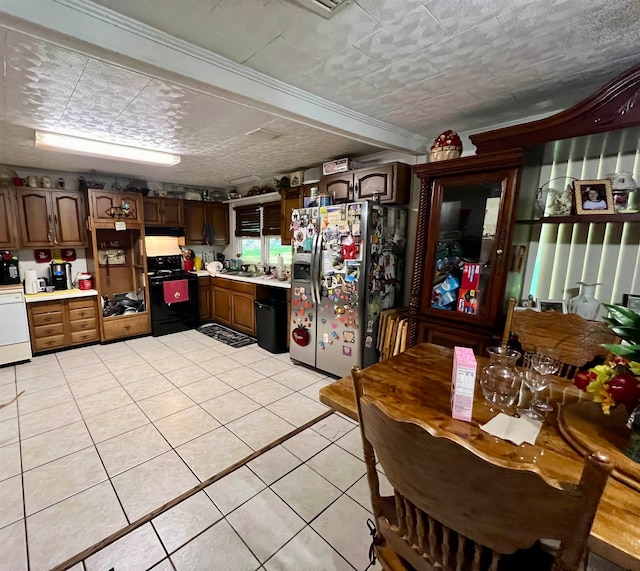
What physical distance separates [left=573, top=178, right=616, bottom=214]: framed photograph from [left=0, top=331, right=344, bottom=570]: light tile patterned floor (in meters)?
2.37

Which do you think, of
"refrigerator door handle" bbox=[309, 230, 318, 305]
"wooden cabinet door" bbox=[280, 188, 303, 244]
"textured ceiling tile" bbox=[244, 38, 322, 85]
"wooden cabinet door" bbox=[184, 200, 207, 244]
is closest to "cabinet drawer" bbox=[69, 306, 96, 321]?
"wooden cabinet door" bbox=[184, 200, 207, 244]

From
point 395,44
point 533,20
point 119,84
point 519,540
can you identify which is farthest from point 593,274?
point 119,84

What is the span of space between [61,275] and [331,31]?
4401mm

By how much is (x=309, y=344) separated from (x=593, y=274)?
244cm

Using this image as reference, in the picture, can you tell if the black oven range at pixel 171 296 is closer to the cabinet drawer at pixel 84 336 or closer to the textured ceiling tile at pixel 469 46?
the cabinet drawer at pixel 84 336

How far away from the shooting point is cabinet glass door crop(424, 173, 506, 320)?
82.6 inches

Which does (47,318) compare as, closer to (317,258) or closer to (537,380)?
(317,258)

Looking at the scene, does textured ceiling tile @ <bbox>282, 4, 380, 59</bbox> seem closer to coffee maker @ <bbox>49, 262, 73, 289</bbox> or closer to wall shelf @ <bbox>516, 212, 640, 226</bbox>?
wall shelf @ <bbox>516, 212, 640, 226</bbox>

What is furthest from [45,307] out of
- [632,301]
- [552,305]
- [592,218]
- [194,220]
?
[632,301]

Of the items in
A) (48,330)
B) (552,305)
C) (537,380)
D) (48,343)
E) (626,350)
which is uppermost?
(626,350)

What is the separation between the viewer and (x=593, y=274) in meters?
2.00

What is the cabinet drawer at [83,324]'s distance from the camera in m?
3.86

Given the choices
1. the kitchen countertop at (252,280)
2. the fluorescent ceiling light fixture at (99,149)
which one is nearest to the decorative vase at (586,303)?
the kitchen countertop at (252,280)

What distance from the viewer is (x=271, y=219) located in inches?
185
